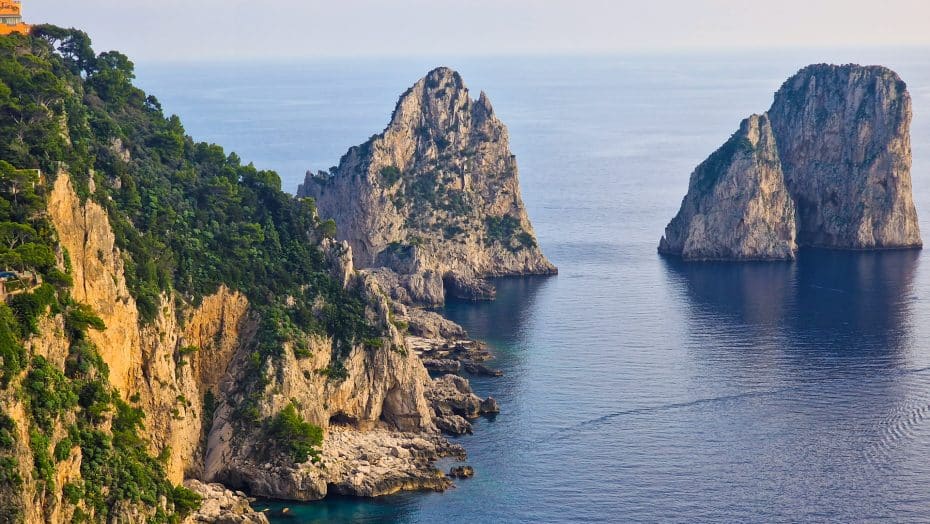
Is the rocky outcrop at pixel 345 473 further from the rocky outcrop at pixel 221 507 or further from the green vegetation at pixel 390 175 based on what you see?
the green vegetation at pixel 390 175

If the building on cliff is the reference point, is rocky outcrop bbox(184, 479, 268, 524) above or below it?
below

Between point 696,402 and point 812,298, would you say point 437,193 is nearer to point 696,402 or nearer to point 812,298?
point 812,298

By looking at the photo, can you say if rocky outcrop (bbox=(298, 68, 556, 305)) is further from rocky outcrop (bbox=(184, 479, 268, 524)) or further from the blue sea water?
rocky outcrop (bbox=(184, 479, 268, 524))

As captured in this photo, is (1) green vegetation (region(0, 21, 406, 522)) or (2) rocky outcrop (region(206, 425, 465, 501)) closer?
(1) green vegetation (region(0, 21, 406, 522))

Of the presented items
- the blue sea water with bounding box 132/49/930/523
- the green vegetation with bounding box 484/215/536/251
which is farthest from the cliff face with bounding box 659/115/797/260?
the green vegetation with bounding box 484/215/536/251

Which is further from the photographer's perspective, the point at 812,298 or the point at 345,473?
the point at 812,298

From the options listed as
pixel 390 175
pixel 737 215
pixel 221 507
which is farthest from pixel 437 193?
pixel 221 507

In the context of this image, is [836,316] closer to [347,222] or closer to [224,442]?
[347,222]
